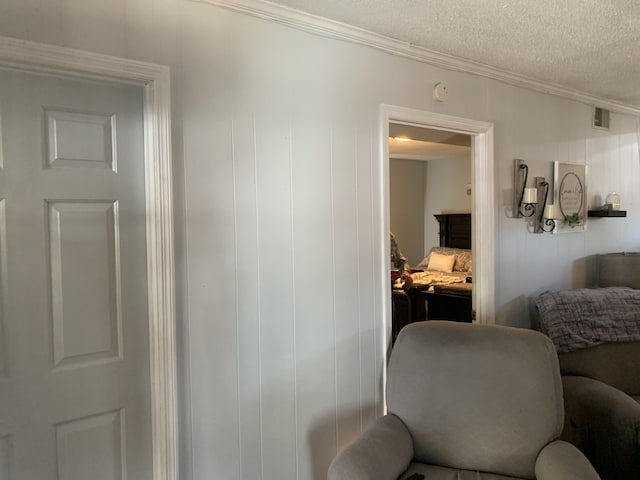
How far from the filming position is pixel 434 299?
12.5 feet

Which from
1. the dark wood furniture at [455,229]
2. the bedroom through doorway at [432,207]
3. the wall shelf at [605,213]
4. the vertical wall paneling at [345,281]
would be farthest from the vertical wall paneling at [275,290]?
the dark wood furniture at [455,229]

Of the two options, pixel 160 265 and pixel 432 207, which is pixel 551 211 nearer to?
pixel 160 265

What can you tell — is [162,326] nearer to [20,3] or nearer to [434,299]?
[20,3]

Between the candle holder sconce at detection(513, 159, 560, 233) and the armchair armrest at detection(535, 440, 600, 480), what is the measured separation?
1.49 meters

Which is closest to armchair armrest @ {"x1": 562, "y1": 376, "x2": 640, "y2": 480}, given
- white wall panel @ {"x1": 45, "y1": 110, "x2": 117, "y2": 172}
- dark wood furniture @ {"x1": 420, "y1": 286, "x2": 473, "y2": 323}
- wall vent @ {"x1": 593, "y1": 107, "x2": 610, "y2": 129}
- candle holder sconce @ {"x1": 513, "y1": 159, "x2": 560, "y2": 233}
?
candle holder sconce @ {"x1": 513, "y1": 159, "x2": 560, "y2": 233}

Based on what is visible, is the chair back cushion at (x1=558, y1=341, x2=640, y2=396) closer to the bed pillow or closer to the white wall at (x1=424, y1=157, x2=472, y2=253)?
the bed pillow

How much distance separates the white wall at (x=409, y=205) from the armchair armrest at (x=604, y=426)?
15.1ft

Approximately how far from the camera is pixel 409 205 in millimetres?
6863

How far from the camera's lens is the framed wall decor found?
9.61ft

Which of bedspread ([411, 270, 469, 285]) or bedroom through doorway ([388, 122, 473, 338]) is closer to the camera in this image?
bedspread ([411, 270, 469, 285])

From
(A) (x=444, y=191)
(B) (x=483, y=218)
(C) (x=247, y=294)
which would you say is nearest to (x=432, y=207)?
(A) (x=444, y=191)

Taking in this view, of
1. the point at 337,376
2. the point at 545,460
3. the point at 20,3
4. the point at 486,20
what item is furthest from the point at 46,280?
the point at 486,20

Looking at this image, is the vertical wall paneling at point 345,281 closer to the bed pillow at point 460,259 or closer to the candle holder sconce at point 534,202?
the candle holder sconce at point 534,202

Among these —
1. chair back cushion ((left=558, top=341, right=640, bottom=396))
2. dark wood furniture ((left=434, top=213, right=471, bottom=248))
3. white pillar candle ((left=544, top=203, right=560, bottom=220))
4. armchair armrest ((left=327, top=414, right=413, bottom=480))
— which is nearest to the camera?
armchair armrest ((left=327, top=414, right=413, bottom=480))
